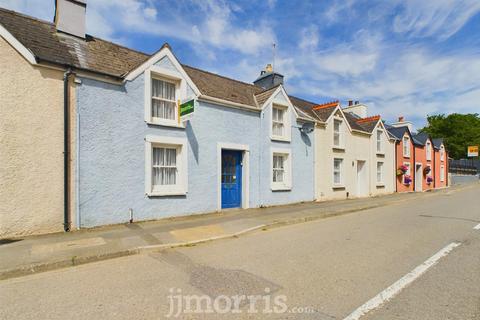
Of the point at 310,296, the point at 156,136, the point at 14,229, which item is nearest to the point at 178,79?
the point at 156,136

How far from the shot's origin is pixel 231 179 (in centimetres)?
1159

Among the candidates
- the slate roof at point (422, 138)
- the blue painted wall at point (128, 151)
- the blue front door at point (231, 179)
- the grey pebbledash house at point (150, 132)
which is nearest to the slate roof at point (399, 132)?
the slate roof at point (422, 138)

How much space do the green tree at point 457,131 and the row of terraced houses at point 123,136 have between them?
55800mm

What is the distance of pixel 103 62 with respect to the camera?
8.66m

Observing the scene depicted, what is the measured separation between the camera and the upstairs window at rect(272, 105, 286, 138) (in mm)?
13258

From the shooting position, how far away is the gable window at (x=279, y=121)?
13.3 metres

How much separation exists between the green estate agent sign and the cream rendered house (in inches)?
325

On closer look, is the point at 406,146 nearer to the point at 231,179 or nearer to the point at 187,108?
the point at 231,179

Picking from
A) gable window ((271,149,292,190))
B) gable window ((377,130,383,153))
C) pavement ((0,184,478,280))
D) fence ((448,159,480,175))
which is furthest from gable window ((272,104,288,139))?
fence ((448,159,480,175))

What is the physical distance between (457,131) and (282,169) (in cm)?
5928


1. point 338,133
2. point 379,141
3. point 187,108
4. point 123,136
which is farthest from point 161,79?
point 379,141

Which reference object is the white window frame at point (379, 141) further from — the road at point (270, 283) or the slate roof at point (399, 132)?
the road at point (270, 283)

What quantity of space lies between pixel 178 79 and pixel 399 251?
326 inches

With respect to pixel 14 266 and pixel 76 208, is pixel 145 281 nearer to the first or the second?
pixel 14 266
